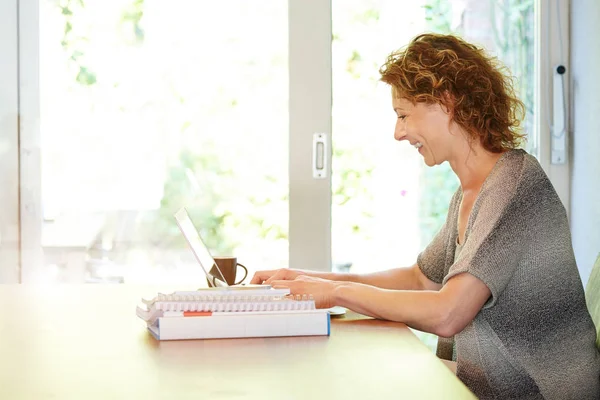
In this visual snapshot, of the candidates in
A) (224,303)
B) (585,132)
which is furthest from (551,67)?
(224,303)

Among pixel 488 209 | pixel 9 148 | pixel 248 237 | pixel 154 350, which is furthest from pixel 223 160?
pixel 154 350

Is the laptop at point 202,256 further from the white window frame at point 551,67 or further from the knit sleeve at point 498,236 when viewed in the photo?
the white window frame at point 551,67

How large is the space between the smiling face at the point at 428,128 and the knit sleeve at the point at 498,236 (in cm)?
26

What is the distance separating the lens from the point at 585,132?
132 inches

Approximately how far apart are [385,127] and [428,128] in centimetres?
148

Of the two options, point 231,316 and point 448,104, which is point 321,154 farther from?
point 231,316

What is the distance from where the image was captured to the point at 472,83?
6.57 feet

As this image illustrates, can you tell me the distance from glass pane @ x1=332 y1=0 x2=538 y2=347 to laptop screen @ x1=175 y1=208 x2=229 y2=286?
5.01 feet

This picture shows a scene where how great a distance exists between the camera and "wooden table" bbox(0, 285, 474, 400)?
109 centimetres

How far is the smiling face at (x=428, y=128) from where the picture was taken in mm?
2035

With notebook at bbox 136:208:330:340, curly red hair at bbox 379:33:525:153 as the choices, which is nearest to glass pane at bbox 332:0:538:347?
curly red hair at bbox 379:33:525:153

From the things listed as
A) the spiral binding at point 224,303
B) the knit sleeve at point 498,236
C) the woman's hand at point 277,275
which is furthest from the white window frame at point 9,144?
the knit sleeve at point 498,236

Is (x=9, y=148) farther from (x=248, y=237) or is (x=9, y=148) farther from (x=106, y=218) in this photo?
(x=248, y=237)

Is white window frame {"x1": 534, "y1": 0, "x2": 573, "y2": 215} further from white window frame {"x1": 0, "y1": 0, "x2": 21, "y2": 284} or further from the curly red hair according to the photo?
white window frame {"x1": 0, "y1": 0, "x2": 21, "y2": 284}
